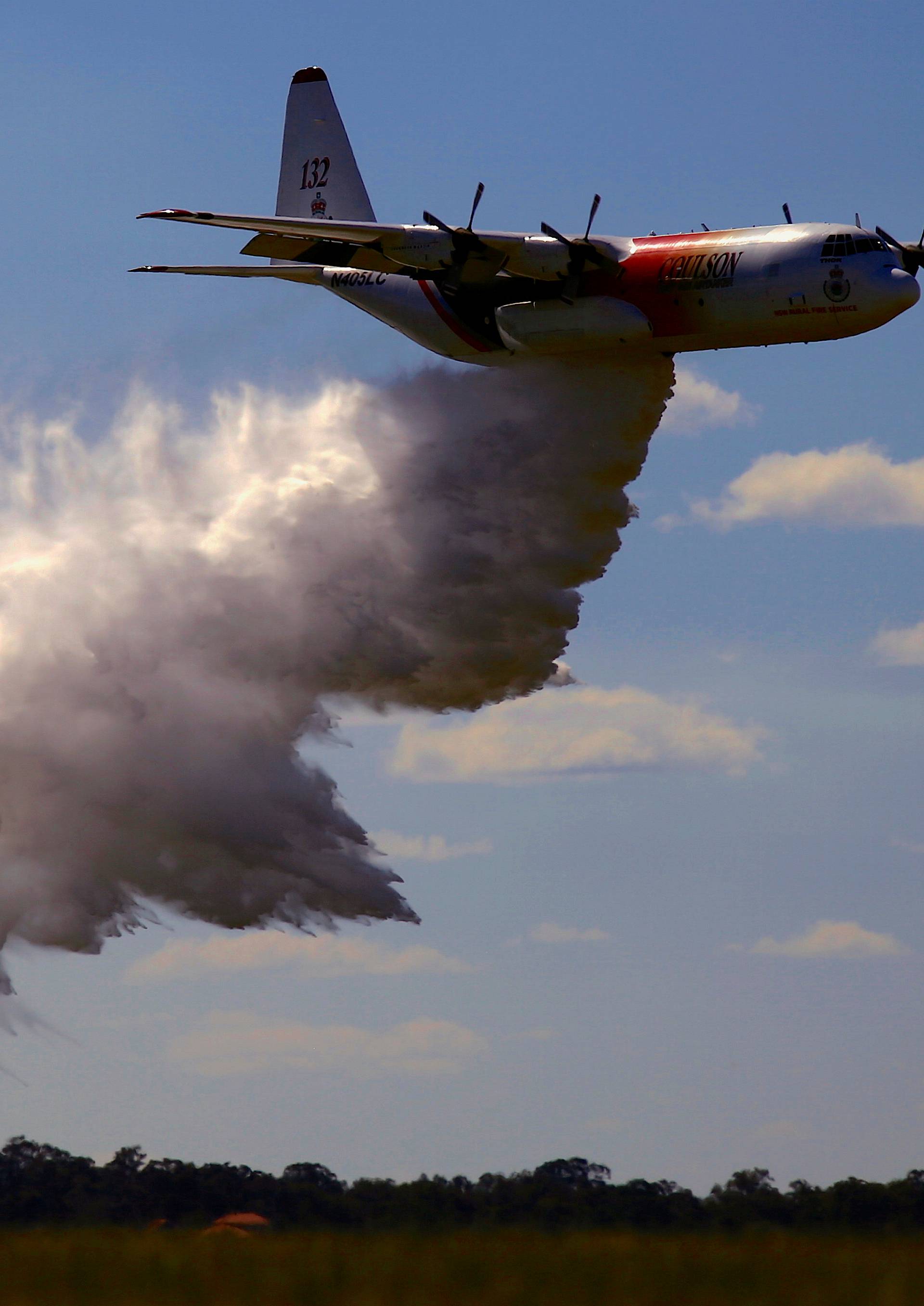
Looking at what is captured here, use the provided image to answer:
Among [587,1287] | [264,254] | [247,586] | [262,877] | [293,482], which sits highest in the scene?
[264,254]

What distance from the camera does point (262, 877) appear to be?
30.4 meters

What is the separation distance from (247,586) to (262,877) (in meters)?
5.84

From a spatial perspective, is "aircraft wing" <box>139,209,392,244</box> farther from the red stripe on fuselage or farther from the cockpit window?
the cockpit window

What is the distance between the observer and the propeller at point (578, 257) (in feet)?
97.3

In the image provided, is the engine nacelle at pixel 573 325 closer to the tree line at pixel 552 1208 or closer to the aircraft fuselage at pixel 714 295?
the aircraft fuselage at pixel 714 295

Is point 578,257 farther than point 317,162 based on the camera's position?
No

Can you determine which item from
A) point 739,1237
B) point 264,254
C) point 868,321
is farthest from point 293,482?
point 739,1237

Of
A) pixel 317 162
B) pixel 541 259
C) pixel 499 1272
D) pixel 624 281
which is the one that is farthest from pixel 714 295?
pixel 499 1272

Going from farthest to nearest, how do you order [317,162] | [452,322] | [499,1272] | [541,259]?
[317,162]
[452,322]
[541,259]
[499,1272]

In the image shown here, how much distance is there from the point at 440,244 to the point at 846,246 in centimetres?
619

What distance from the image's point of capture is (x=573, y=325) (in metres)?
29.5

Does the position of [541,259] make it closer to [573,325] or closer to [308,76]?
[573,325]

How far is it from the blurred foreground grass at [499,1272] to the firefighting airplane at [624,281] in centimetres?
1684

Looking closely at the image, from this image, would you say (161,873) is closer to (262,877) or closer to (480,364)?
(262,877)
